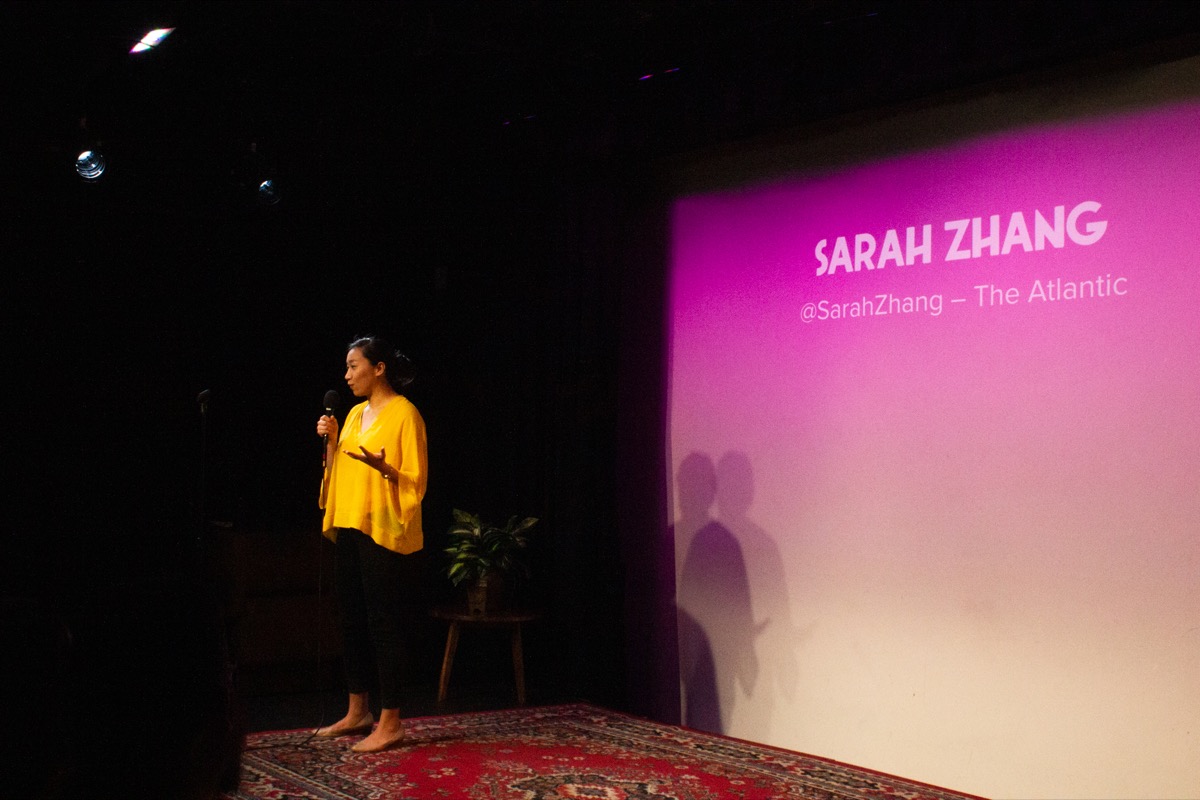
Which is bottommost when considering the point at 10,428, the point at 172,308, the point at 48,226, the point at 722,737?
the point at 722,737

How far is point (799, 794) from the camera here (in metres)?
3.92

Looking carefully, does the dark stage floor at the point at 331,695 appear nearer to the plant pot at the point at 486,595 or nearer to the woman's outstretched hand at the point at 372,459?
the plant pot at the point at 486,595

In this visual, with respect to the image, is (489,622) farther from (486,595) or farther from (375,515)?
(375,515)

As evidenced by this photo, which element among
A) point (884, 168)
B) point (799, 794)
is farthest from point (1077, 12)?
point (799, 794)

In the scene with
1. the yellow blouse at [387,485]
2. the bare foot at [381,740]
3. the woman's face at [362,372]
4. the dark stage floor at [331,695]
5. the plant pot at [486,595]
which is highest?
the woman's face at [362,372]

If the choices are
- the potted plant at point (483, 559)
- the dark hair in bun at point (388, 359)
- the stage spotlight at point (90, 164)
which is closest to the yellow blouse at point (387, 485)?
the dark hair in bun at point (388, 359)

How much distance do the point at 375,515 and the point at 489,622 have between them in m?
1.30

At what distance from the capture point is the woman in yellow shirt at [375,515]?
4312 mm

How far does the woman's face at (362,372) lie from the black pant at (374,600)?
58cm

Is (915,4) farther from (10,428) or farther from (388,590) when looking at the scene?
(10,428)

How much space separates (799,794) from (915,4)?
2.93 metres

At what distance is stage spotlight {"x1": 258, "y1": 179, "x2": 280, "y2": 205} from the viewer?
5836 millimetres

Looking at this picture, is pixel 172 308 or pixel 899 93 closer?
pixel 899 93

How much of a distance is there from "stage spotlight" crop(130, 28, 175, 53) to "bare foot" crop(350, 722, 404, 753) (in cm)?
327
